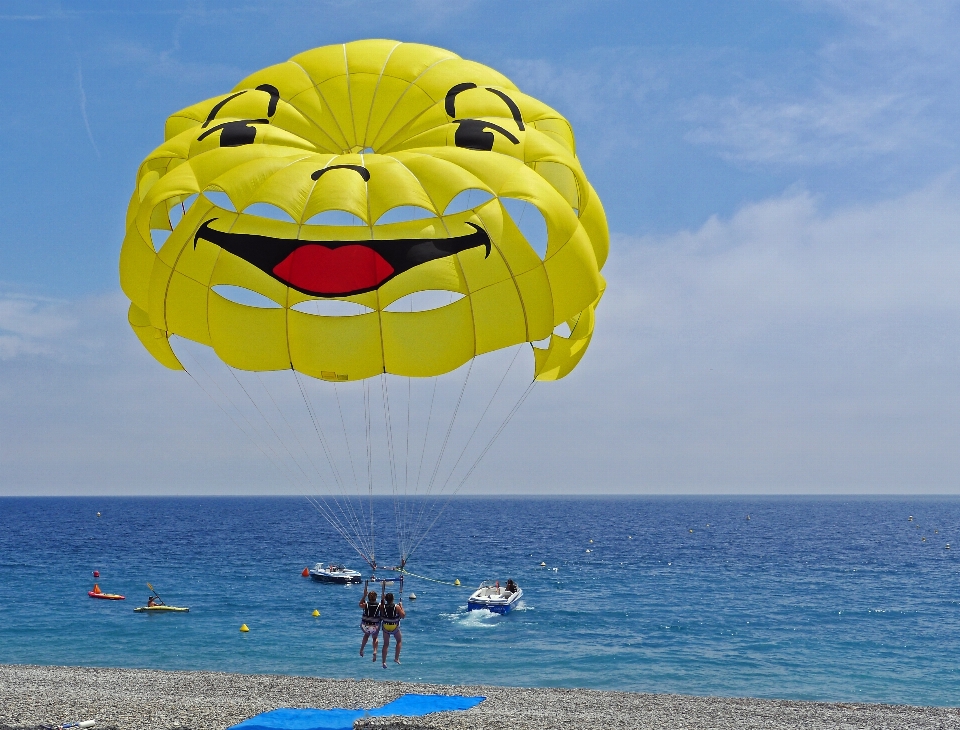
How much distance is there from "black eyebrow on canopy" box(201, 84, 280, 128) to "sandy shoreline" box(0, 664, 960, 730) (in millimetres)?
10983

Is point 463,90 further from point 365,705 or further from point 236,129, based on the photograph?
point 365,705

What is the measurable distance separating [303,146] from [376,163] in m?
1.76

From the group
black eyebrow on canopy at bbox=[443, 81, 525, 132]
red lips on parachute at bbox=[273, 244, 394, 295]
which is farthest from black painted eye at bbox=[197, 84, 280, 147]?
black eyebrow on canopy at bbox=[443, 81, 525, 132]

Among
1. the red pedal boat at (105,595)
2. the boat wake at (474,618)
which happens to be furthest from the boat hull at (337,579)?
the boat wake at (474,618)

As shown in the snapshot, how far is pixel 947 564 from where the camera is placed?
2566 inches

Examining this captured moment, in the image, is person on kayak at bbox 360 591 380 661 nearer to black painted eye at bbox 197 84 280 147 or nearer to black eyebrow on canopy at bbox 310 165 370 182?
black eyebrow on canopy at bbox 310 165 370 182

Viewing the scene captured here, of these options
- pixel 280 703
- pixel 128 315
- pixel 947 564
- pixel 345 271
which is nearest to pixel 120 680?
pixel 280 703

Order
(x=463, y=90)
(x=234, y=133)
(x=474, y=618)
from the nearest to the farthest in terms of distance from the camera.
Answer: (x=234, y=133), (x=463, y=90), (x=474, y=618)

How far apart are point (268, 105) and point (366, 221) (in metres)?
3.44

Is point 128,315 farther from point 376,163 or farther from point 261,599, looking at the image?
point 261,599

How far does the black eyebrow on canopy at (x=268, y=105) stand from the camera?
1295cm

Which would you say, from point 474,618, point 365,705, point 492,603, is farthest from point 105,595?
point 365,705

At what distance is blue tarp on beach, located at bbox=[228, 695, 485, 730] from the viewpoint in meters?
15.3

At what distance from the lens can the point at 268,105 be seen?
12969 millimetres
